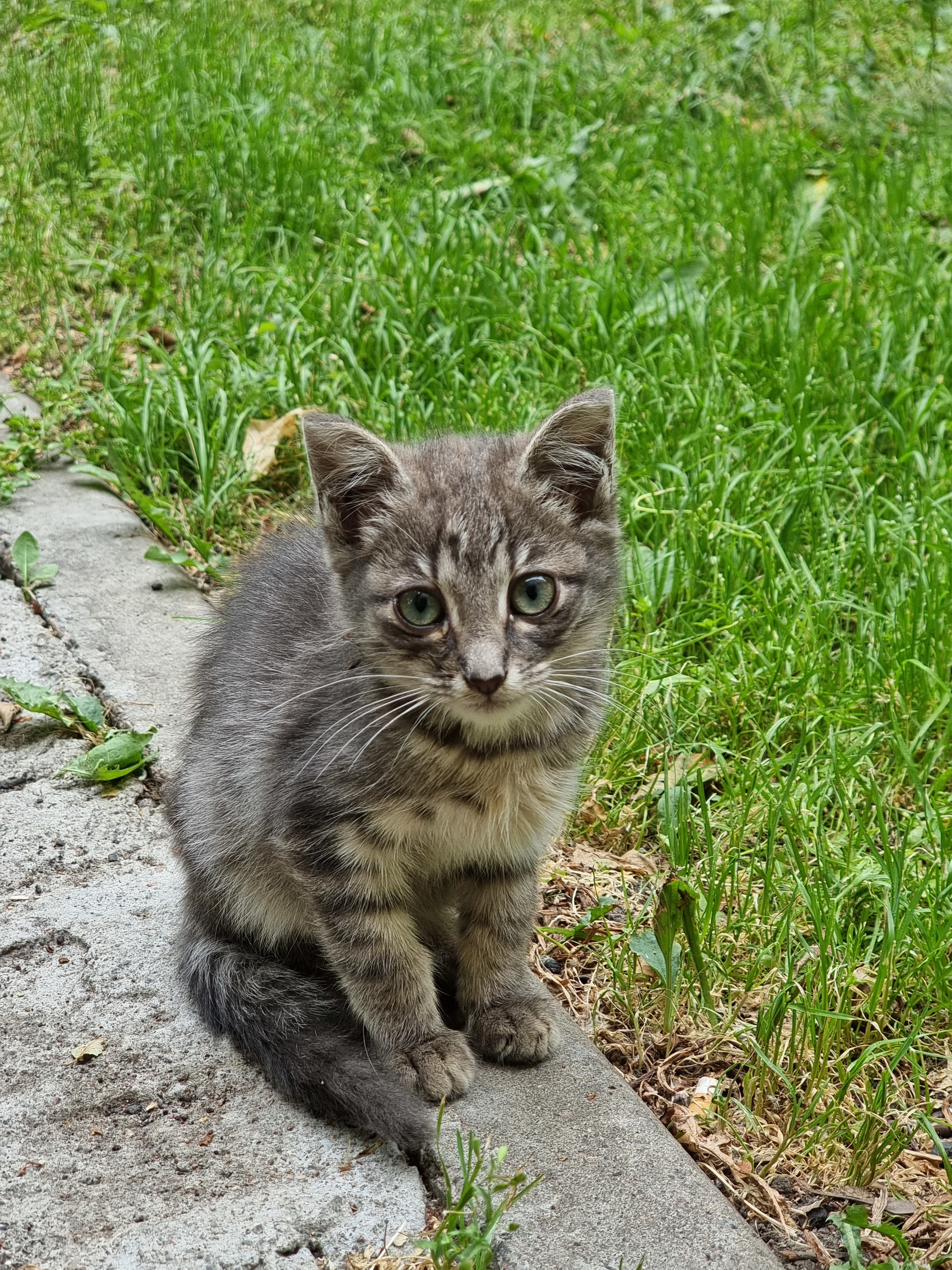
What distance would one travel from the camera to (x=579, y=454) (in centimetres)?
261

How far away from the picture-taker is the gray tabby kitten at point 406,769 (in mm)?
2451

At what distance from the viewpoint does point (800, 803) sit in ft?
10.2

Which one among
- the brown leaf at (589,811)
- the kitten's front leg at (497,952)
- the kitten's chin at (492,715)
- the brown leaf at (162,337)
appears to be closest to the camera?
the kitten's chin at (492,715)

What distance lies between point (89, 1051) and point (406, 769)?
0.82 meters

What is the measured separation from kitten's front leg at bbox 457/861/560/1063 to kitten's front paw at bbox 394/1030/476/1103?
10cm

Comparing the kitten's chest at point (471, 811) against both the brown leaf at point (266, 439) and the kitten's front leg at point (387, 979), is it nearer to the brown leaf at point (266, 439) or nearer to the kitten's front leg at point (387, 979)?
the kitten's front leg at point (387, 979)

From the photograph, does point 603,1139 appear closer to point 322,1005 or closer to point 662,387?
point 322,1005

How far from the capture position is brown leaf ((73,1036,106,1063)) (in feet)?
8.07

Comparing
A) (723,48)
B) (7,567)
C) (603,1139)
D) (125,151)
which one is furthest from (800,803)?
(723,48)

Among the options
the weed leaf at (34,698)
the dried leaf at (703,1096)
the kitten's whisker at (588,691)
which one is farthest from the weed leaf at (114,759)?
the dried leaf at (703,1096)

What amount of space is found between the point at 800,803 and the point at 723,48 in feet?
19.2

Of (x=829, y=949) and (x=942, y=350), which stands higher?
(x=942, y=350)

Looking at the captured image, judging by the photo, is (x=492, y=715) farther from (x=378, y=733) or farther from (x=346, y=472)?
(x=346, y=472)

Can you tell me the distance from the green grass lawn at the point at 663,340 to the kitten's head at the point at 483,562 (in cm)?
60
